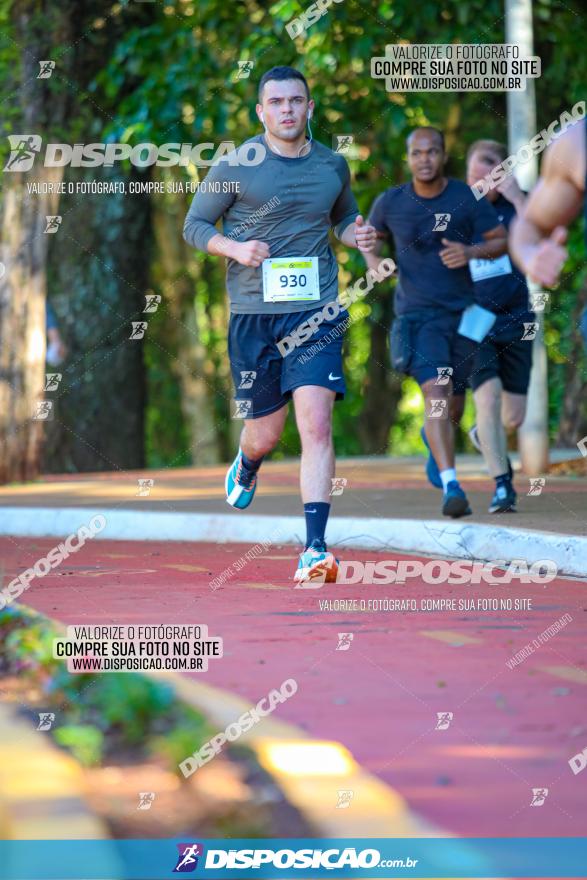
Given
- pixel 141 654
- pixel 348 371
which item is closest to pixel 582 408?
pixel 348 371

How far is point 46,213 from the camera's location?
16281 millimetres

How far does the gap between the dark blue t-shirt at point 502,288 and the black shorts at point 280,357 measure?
3011mm

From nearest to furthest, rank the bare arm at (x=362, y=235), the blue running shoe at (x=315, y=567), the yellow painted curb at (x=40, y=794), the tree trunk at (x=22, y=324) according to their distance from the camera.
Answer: the yellow painted curb at (x=40, y=794)
the blue running shoe at (x=315, y=567)
the bare arm at (x=362, y=235)
the tree trunk at (x=22, y=324)

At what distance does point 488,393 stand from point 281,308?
316 cm

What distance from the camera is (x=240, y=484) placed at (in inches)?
371

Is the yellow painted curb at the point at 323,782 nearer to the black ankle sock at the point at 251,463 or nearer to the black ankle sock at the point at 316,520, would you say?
the black ankle sock at the point at 316,520

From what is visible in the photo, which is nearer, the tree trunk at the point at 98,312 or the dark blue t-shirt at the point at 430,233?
the dark blue t-shirt at the point at 430,233

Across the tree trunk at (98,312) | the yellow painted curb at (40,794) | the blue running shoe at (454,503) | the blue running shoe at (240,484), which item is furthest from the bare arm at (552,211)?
the tree trunk at (98,312)

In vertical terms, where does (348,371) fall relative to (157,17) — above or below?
below

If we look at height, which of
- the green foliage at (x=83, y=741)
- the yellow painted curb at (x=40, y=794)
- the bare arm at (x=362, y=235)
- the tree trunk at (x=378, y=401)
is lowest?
the tree trunk at (x=378, y=401)

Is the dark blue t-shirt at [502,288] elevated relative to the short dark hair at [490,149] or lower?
lower

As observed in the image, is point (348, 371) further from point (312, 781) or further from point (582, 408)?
point (312, 781)

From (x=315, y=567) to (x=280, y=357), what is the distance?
101 cm

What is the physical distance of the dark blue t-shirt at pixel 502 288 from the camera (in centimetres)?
1127
